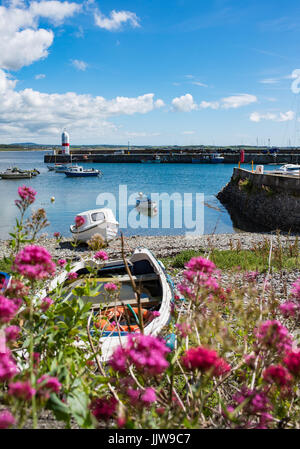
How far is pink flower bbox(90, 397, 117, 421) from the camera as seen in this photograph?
5.53ft

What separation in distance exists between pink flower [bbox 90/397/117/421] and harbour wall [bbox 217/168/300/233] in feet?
57.7

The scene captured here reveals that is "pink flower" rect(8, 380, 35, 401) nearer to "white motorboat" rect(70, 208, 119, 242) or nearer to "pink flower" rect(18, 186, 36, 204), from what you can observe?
"pink flower" rect(18, 186, 36, 204)

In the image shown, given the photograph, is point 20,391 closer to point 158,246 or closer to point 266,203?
point 158,246

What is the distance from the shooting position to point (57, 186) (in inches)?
2079

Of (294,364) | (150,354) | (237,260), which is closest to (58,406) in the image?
(150,354)

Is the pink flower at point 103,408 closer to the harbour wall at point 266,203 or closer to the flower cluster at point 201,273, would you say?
the flower cluster at point 201,273

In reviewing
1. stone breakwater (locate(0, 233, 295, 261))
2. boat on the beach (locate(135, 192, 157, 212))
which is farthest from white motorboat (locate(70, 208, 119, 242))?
boat on the beach (locate(135, 192, 157, 212))

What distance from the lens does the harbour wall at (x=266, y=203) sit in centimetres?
2139

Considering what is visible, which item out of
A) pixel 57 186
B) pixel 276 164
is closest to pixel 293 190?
pixel 57 186

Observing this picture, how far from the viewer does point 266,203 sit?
2453cm

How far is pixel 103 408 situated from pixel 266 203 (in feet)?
80.7
